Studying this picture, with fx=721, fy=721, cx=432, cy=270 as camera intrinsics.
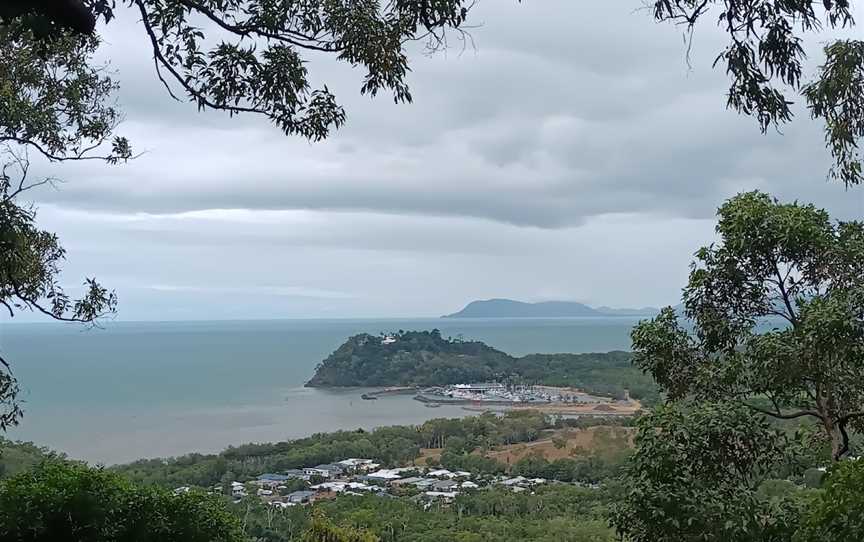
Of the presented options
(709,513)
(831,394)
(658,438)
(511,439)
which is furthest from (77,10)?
(511,439)

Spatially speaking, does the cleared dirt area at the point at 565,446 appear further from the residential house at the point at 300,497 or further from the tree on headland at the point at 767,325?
the tree on headland at the point at 767,325

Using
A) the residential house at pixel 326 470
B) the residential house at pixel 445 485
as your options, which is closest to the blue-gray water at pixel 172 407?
the residential house at pixel 326 470

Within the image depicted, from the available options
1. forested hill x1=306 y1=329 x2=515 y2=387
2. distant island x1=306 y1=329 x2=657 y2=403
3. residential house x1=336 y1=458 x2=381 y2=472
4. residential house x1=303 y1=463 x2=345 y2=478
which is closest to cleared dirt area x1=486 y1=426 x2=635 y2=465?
residential house x1=336 y1=458 x2=381 y2=472

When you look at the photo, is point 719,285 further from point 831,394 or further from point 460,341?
point 460,341

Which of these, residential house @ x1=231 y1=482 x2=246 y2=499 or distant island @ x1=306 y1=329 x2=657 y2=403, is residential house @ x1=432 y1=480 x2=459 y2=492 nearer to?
residential house @ x1=231 y1=482 x2=246 y2=499

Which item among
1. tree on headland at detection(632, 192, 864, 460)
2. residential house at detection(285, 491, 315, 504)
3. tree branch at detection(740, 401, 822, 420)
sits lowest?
residential house at detection(285, 491, 315, 504)

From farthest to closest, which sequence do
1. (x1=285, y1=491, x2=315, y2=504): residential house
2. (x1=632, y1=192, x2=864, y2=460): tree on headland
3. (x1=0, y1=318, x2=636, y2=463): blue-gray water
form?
(x1=0, y1=318, x2=636, y2=463): blue-gray water → (x1=285, y1=491, x2=315, y2=504): residential house → (x1=632, y1=192, x2=864, y2=460): tree on headland

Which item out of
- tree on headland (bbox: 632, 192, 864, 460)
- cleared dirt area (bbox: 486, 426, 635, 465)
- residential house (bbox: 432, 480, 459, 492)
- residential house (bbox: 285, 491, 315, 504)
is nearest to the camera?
tree on headland (bbox: 632, 192, 864, 460)

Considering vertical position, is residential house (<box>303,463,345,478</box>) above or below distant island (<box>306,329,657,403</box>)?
below

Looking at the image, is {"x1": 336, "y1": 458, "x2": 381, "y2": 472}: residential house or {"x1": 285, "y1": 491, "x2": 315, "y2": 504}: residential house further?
{"x1": 336, "y1": 458, "x2": 381, "y2": 472}: residential house
